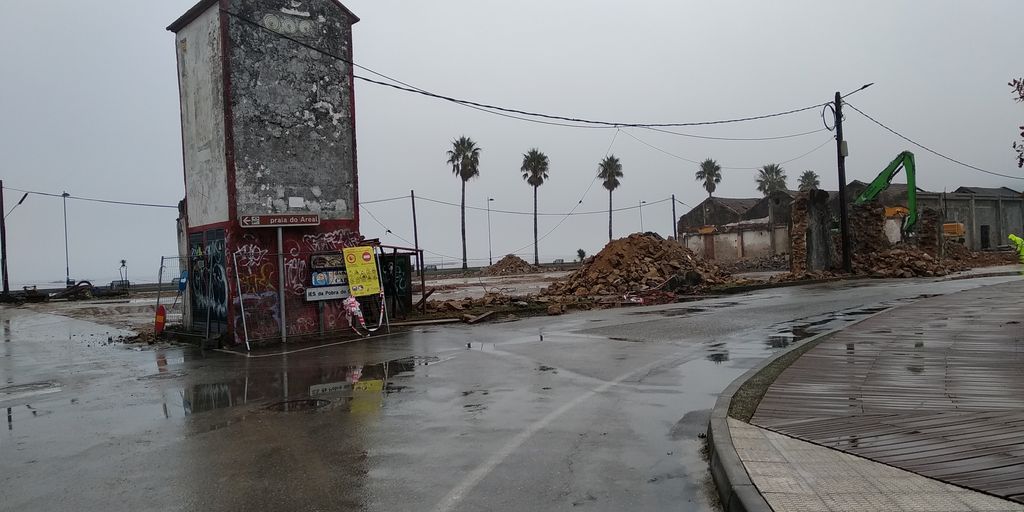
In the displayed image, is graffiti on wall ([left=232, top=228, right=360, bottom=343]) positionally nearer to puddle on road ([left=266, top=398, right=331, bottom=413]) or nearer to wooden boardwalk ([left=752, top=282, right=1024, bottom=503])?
puddle on road ([left=266, top=398, right=331, bottom=413])

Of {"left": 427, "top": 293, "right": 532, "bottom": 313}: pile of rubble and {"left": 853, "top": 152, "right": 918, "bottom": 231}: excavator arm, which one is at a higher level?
{"left": 853, "top": 152, "right": 918, "bottom": 231}: excavator arm

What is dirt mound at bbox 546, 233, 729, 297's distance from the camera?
2722 cm

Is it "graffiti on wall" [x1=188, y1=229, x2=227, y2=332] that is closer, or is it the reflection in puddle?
the reflection in puddle

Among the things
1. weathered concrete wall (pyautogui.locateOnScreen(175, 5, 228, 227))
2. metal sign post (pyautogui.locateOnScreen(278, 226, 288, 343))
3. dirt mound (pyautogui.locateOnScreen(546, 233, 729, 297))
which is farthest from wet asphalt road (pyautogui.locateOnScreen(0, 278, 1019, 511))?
dirt mound (pyautogui.locateOnScreen(546, 233, 729, 297))

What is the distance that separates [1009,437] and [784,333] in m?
8.24

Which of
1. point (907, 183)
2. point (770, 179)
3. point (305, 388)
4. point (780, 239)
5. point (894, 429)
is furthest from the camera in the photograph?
point (770, 179)

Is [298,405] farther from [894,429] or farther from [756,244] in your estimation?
[756,244]

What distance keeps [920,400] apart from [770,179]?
98.3 m

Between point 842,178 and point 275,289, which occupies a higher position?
point 842,178

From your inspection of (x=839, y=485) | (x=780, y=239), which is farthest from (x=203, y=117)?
(x=780, y=239)

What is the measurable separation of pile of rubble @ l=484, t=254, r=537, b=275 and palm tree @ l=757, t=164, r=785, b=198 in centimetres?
4652

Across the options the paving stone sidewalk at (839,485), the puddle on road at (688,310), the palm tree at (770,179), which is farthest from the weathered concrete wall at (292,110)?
the palm tree at (770,179)

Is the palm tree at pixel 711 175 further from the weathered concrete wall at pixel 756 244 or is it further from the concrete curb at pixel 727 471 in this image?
the concrete curb at pixel 727 471

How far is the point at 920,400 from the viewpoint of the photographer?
6.41 meters
